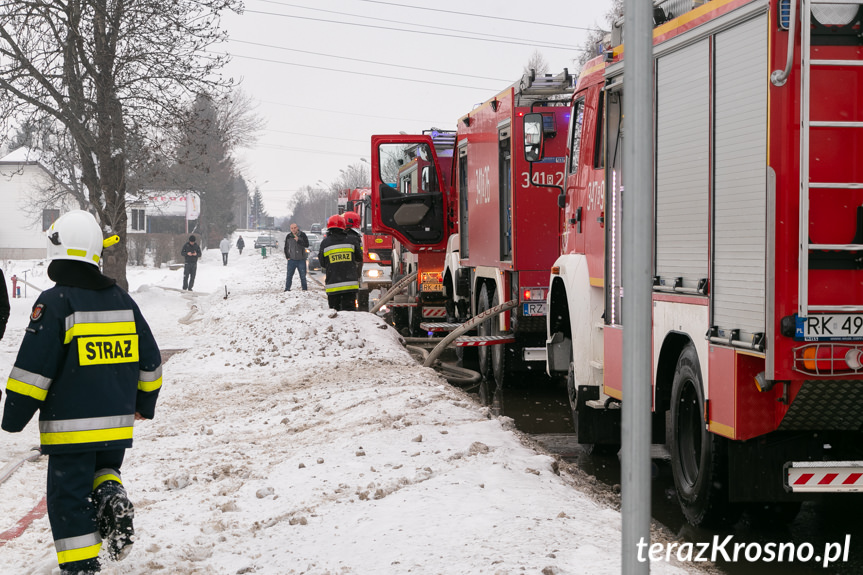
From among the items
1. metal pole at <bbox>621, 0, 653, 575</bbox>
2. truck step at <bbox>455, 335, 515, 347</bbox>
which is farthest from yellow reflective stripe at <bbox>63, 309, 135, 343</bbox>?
truck step at <bbox>455, 335, 515, 347</bbox>

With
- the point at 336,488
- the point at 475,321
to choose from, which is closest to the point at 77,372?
the point at 336,488

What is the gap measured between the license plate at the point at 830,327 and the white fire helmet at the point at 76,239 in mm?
3355

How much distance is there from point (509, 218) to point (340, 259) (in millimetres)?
4215

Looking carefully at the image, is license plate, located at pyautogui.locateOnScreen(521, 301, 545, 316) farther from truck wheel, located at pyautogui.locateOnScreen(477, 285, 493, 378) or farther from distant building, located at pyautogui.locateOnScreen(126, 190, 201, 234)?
distant building, located at pyautogui.locateOnScreen(126, 190, 201, 234)

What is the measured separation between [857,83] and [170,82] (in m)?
18.3

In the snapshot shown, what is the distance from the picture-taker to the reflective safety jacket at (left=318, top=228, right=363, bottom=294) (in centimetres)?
1541

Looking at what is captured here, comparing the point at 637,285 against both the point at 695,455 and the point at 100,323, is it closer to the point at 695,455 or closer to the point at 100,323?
the point at 100,323

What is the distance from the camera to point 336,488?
244 inches

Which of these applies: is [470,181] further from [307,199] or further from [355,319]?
[307,199]

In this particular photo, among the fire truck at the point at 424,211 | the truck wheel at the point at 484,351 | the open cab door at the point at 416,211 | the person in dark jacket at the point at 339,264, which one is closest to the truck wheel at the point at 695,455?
the truck wheel at the point at 484,351

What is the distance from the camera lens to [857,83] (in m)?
4.90

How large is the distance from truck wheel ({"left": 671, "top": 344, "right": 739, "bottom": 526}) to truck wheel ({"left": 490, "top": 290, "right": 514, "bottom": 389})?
6127 mm

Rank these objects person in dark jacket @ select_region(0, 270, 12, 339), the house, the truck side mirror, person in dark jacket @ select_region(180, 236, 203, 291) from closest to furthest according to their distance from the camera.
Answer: person in dark jacket @ select_region(0, 270, 12, 339) < the truck side mirror < person in dark jacket @ select_region(180, 236, 203, 291) < the house

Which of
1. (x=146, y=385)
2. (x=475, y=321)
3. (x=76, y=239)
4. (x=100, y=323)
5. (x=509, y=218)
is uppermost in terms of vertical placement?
(x=509, y=218)
